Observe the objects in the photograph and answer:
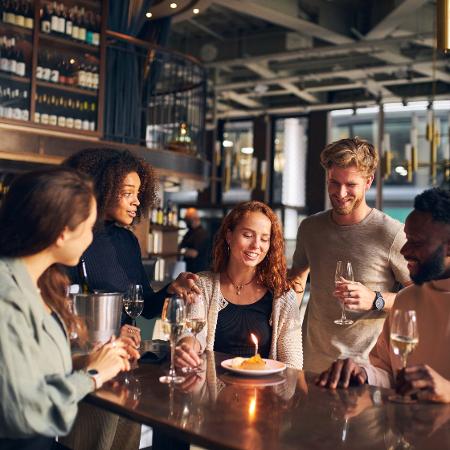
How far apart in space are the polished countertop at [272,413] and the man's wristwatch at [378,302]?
2.22 feet

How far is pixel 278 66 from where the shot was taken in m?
11.4

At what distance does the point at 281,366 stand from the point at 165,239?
351 inches

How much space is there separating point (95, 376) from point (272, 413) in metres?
0.50

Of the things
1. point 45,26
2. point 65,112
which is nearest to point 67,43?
point 45,26

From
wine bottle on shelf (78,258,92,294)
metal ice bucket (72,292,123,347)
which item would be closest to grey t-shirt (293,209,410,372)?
wine bottle on shelf (78,258,92,294)

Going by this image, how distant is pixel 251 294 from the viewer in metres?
2.97

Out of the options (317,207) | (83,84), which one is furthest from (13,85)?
(317,207)

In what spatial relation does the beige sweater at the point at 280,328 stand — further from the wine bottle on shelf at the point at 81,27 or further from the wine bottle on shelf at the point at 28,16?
the wine bottle on shelf at the point at 81,27

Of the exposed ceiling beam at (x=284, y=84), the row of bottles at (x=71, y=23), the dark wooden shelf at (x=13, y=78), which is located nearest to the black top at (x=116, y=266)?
the dark wooden shelf at (x=13, y=78)

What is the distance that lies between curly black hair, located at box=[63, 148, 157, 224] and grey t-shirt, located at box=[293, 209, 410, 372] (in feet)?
2.85

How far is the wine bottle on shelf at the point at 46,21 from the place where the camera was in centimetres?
748

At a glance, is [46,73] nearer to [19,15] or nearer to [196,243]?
[19,15]

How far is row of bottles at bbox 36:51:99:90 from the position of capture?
24.7ft

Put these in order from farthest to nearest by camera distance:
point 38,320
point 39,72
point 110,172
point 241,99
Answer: point 241,99, point 39,72, point 110,172, point 38,320
